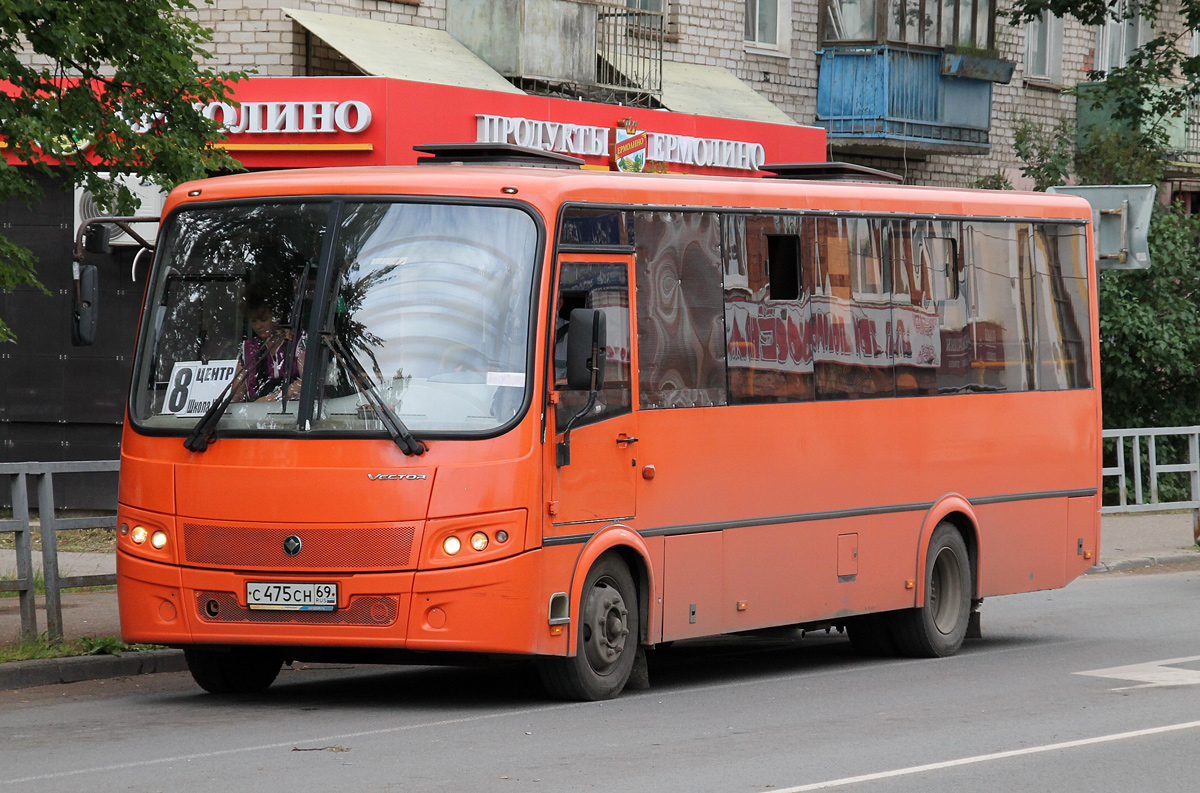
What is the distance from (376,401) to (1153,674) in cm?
507

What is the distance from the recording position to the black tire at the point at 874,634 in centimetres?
1312

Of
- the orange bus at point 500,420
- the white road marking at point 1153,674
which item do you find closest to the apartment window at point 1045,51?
the orange bus at point 500,420

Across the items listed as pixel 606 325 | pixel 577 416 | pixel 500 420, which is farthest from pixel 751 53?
pixel 500 420

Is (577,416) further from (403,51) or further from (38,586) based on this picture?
(403,51)

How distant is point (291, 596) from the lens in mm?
9625

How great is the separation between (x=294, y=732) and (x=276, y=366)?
184cm

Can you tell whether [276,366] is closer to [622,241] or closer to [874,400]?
[622,241]

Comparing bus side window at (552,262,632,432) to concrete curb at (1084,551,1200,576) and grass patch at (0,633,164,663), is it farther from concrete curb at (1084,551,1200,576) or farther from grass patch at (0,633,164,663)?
concrete curb at (1084,551,1200,576)

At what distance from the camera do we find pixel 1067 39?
3334 cm

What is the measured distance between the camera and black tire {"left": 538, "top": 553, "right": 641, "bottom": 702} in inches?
399

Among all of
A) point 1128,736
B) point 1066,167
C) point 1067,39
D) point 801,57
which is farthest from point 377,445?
point 1067,39

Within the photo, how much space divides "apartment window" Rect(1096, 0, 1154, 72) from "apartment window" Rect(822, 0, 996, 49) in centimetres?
617

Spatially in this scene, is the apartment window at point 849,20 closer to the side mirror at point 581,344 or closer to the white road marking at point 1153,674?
the white road marking at point 1153,674

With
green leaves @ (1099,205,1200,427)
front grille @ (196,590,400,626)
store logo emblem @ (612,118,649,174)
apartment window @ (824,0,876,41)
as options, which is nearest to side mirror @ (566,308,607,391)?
front grille @ (196,590,400,626)
